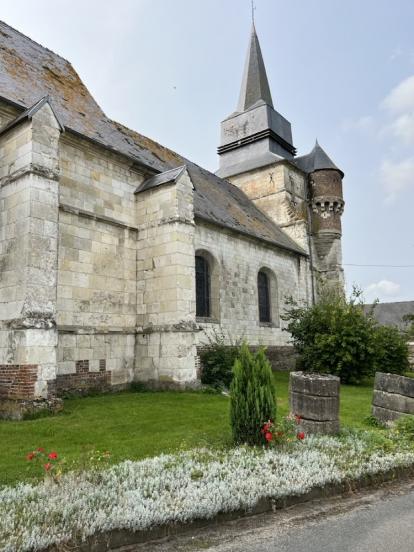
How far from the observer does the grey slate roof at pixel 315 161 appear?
2452 centimetres

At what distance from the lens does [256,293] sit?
16.7 m

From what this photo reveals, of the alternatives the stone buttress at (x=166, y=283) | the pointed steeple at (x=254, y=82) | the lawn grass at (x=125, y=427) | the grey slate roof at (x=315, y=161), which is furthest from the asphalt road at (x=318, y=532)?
the pointed steeple at (x=254, y=82)

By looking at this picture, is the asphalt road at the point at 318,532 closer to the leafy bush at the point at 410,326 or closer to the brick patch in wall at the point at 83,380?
the brick patch in wall at the point at 83,380

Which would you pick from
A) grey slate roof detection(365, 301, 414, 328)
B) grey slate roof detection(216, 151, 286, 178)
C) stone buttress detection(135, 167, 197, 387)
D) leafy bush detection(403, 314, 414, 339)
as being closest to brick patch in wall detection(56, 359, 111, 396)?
stone buttress detection(135, 167, 197, 387)

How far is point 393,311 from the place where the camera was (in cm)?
4056

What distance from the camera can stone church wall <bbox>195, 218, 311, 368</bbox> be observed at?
14.6 m

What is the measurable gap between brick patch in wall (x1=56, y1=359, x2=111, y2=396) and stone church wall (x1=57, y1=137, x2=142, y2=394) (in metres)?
0.02

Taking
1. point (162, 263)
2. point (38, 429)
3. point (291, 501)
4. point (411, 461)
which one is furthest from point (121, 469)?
point (162, 263)

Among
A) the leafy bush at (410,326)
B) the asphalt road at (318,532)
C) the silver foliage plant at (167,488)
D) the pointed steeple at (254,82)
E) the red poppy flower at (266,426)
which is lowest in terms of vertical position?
the asphalt road at (318,532)

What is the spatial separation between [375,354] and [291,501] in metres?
11.0

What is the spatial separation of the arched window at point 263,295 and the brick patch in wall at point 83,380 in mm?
8929

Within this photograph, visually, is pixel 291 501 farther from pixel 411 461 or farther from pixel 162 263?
pixel 162 263

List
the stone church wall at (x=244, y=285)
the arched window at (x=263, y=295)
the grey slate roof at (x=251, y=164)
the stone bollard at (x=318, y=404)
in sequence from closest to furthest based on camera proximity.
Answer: the stone bollard at (x=318, y=404) → the stone church wall at (x=244, y=285) → the arched window at (x=263, y=295) → the grey slate roof at (x=251, y=164)

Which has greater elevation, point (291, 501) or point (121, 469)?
point (121, 469)
